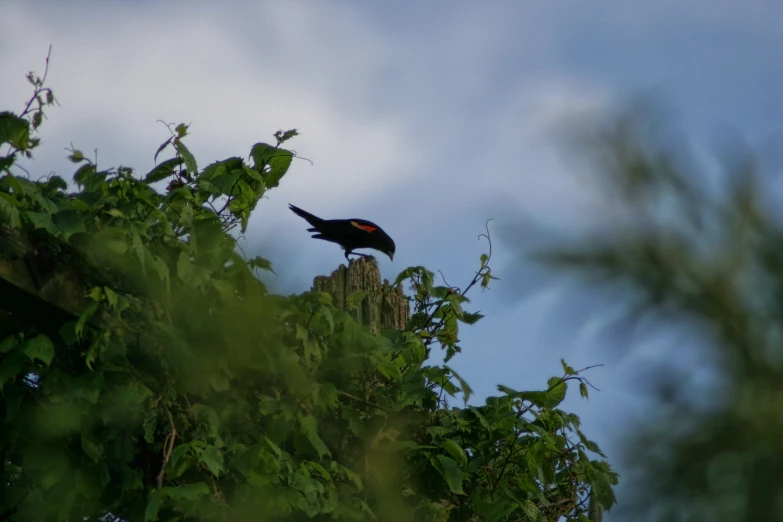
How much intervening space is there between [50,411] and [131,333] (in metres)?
0.34

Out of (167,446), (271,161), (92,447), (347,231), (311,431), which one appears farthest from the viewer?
(347,231)

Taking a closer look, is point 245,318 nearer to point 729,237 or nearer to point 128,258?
point 128,258

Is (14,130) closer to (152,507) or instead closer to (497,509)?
(152,507)

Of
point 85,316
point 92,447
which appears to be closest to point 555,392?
point 92,447

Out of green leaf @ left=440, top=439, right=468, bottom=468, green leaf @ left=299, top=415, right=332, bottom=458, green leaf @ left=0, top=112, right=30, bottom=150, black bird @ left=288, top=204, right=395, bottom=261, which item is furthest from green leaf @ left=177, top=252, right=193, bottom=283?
black bird @ left=288, top=204, right=395, bottom=261

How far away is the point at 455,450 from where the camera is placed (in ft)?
12.9

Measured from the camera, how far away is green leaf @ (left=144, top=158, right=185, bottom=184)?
10.9ft

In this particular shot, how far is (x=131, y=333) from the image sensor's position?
299 centimetres

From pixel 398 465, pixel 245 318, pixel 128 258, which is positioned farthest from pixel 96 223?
pixel 398 465

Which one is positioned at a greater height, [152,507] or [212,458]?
[212,458]

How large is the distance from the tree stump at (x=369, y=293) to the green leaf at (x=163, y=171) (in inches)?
42.9

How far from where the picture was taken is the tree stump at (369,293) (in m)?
4.29

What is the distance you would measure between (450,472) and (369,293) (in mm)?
883

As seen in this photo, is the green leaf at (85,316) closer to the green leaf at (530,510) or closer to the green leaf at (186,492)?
the green leaf at (186,492)
